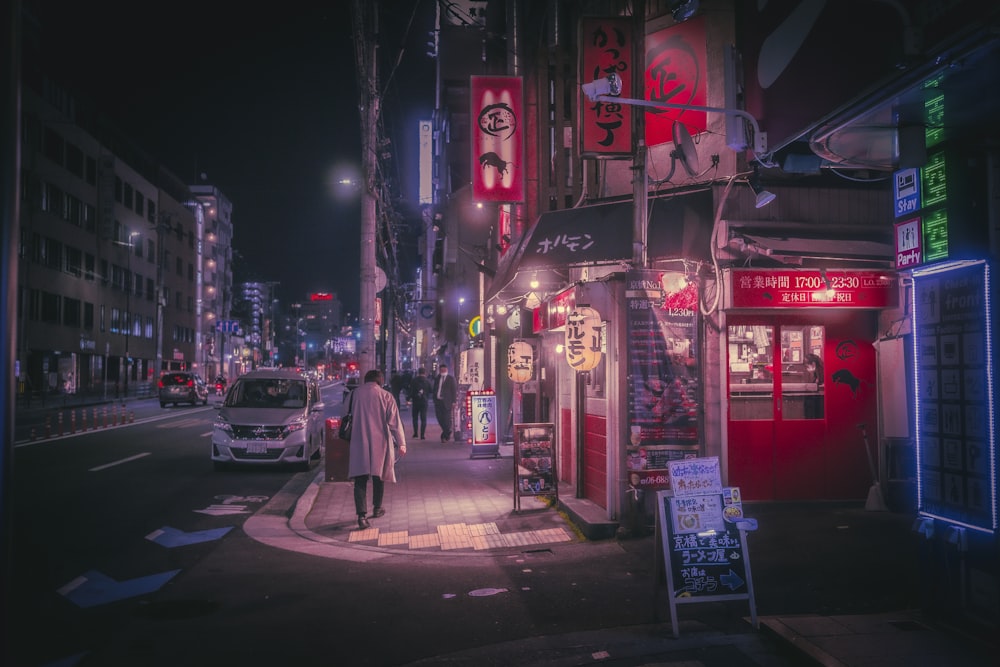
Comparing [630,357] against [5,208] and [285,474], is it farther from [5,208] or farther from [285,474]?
[285,474]

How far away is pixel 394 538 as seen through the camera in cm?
934

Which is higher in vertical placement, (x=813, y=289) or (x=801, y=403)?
(x=813, y=289)

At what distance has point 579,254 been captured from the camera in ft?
35.1

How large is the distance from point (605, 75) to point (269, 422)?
31.4 ft

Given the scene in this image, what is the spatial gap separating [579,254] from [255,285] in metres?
135

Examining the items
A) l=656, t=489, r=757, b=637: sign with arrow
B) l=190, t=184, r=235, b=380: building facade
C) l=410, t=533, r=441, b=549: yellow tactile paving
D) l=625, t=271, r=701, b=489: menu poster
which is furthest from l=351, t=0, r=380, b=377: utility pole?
l=190, t=184, r=235, b=380: building facade

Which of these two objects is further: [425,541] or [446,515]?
[446,515]

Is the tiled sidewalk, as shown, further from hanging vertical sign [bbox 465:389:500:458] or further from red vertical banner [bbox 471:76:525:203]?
red vertical banner [bbox 471:76:525:203]

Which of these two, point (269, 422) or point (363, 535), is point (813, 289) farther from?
point (269, 422)

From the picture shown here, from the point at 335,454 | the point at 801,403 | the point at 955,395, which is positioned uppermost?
the point at 955,395

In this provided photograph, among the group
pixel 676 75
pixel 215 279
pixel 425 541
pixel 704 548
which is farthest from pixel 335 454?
pixel 215 279

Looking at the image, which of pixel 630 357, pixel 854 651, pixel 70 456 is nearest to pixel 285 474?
pixel 70 456

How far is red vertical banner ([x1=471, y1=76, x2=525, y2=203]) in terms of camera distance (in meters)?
15.0

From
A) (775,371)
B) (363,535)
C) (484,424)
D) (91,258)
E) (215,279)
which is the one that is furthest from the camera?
(215,279)
